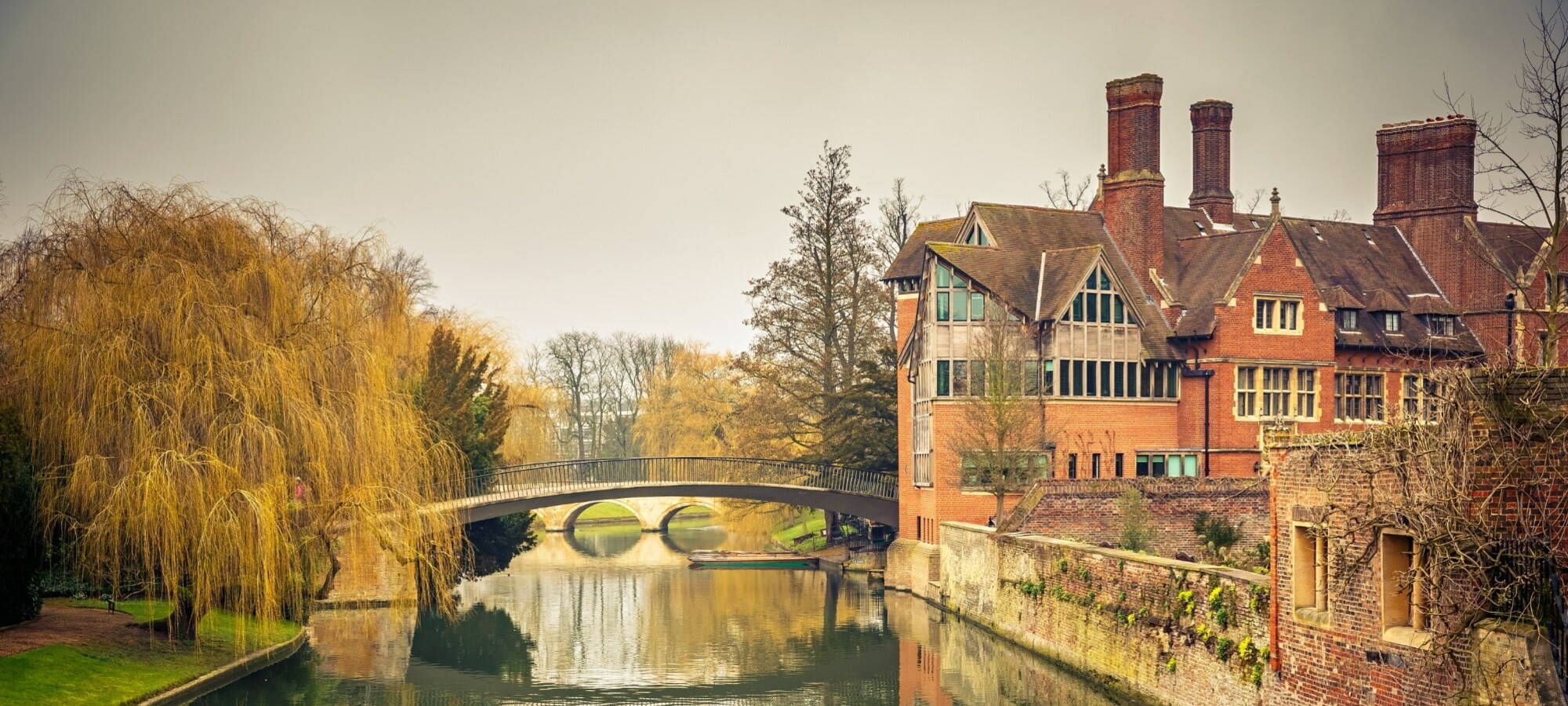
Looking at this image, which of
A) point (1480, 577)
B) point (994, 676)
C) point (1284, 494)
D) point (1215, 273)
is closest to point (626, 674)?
point (994, 676)

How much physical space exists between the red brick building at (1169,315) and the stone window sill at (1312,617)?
2203 centimetres

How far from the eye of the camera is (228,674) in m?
26.2

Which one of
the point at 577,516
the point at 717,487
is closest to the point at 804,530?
the point at 577,516

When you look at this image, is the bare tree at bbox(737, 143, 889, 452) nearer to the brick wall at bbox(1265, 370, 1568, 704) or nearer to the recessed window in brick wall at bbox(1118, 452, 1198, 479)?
the recessed window in brick wall at bbox(1118, 452, 1198, 479)

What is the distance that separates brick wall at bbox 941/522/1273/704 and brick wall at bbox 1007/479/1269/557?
2035 mm

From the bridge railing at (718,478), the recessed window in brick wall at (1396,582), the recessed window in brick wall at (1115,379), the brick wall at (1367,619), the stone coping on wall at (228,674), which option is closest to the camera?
the brick wall at (1367,619)

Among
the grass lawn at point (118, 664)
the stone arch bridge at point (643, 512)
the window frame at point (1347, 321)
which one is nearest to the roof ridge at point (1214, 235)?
the window frame at point (1347, 321)

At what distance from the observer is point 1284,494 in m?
19.1

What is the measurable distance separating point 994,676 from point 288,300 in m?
14.7

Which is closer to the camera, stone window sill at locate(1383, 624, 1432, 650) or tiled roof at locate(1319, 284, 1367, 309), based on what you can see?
stone window sill at locate(1383, 624, 1432, 650)

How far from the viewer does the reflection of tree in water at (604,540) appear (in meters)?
62.9

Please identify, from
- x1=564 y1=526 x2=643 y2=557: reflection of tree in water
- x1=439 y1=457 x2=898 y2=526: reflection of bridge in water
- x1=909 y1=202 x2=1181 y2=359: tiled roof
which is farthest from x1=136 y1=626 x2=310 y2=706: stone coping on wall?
x1=564 y1=526 x2=643 y2=557: reflection of tree in water

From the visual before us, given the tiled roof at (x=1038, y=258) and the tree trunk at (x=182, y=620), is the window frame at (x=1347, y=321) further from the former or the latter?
the tree trunk at (x=182, y=620)

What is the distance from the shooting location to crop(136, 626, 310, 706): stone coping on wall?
23.6 metres
